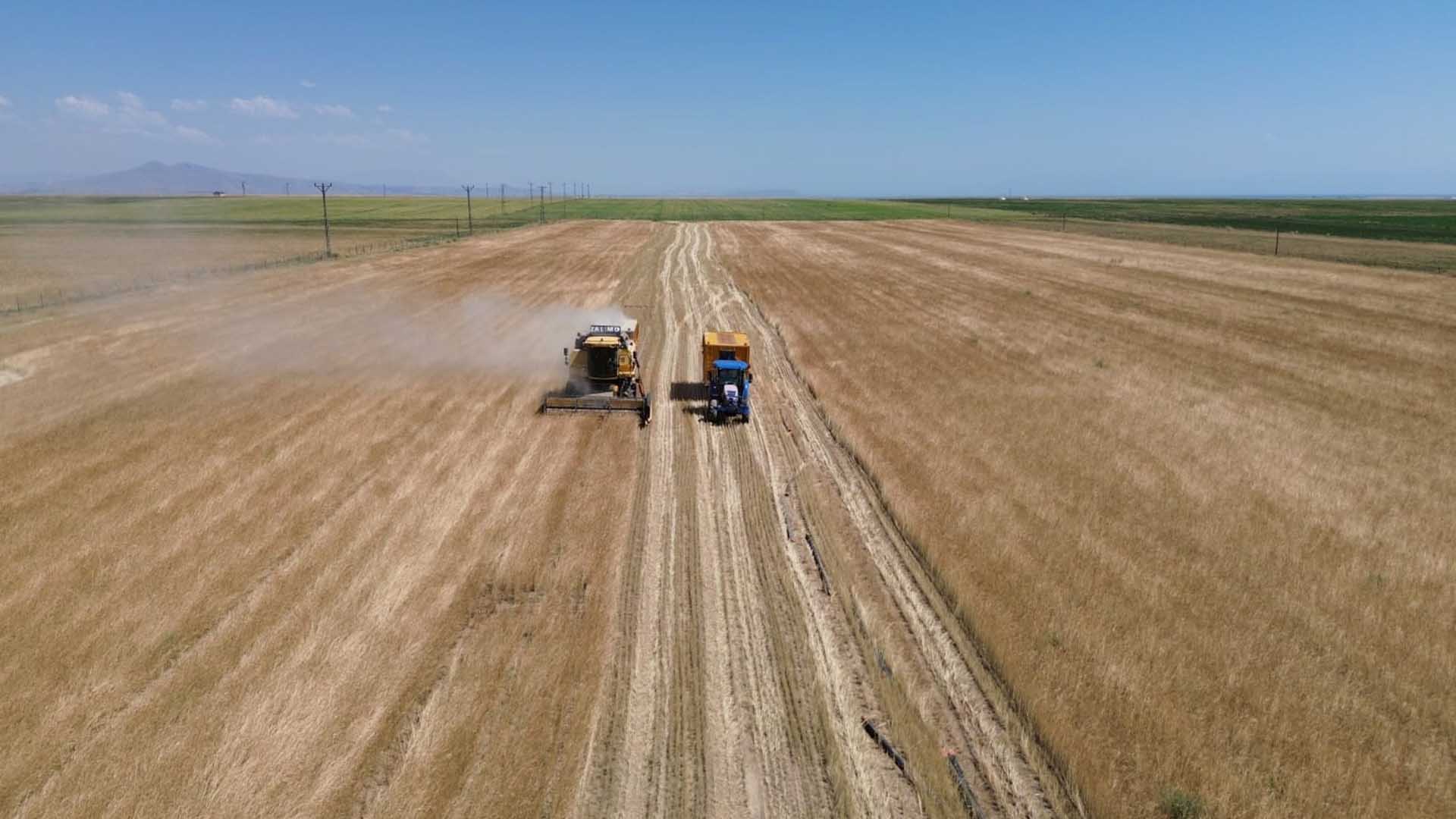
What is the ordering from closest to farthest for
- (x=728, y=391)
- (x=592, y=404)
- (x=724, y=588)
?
(x=724, y=588) → (x=728, y=391) → (x=592, y=404)

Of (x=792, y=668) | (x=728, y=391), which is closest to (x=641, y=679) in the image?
(x=792, y=668)

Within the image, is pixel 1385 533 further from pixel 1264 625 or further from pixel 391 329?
pixel 391 329

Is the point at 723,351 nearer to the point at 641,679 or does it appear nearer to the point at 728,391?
the point at 728,391

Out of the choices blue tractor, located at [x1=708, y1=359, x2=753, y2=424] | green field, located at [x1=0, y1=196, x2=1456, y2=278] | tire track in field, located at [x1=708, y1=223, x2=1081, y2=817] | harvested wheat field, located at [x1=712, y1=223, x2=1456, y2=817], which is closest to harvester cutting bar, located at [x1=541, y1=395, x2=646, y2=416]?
blue tractor, located at [x1=708, y1=359, x2=753, y2=424]

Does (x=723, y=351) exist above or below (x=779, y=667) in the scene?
above

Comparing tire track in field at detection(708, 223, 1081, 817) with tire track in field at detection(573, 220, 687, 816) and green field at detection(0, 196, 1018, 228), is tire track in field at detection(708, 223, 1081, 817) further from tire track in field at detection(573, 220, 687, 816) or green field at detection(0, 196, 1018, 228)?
green field at detection(0, 196, 1018, 228)

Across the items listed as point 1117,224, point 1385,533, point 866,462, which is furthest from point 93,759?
point 1117,224

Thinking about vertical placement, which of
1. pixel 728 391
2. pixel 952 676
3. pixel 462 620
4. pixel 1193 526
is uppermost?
pixel 728 391

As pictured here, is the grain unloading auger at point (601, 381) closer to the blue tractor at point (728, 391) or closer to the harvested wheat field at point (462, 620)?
the harvested wheat field at point (462, 620)
